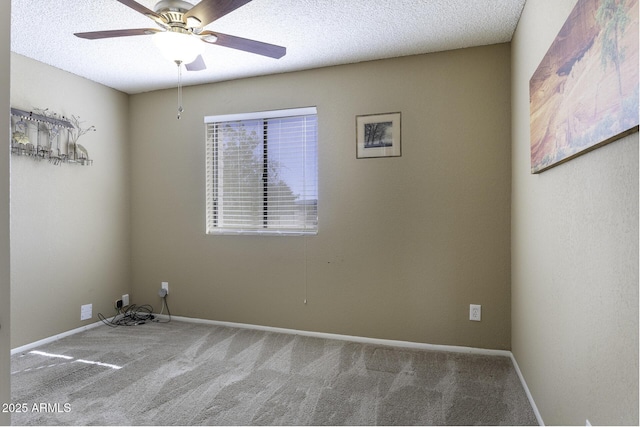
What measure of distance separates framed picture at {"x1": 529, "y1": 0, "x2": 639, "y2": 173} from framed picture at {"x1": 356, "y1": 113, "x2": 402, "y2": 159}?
52.4 inches

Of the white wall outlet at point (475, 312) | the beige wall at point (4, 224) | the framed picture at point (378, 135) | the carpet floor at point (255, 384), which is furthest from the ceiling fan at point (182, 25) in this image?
the white wall outlet at point (475, 312)

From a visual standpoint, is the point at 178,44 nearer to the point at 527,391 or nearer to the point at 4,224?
the point at 4,224

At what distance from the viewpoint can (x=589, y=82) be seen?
1172 mm

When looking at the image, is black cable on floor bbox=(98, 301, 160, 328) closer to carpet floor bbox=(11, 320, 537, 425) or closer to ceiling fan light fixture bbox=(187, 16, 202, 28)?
carpet floor bbox=(11, 320, 537, 425)

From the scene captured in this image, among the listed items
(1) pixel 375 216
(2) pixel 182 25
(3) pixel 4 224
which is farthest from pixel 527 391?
(2) pixel 182 25

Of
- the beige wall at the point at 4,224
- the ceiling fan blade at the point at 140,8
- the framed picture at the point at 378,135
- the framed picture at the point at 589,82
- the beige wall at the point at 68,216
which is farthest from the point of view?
the framed picture at the point at 378,135

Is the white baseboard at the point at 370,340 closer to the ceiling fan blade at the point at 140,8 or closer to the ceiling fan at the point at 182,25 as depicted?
the ceiling fan at the point at 182,25

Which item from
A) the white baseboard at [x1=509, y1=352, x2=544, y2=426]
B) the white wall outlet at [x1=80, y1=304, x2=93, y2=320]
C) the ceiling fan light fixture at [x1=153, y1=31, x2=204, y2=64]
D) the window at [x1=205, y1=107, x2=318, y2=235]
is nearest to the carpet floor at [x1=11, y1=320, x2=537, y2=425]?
the white baseboard at [x1=509, y1=352, x2=544, y2=426]

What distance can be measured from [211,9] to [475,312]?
8.89 feet

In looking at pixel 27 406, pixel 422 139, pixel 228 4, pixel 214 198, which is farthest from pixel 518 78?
pixel 27 406

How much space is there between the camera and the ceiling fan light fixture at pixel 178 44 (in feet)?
6.14

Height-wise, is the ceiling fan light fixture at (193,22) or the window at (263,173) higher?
the ceiling fan light fixture at (193,22)

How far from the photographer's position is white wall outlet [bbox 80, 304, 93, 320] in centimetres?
343

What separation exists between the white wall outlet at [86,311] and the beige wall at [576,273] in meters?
3.70
